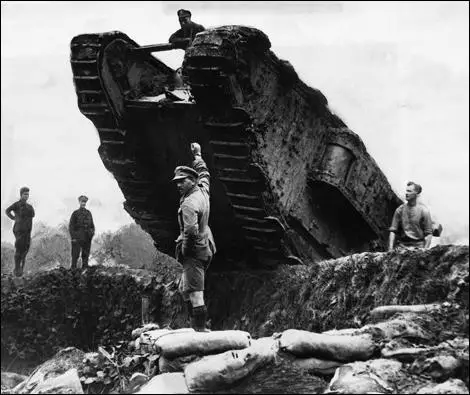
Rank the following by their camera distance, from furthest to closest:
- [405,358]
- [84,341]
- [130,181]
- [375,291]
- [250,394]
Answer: [84,341], [130,181], [375,291], [405,358], [250,394]

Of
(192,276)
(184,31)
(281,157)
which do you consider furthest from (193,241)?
(184,31)

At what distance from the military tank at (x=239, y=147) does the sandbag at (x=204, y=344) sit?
12.9ft

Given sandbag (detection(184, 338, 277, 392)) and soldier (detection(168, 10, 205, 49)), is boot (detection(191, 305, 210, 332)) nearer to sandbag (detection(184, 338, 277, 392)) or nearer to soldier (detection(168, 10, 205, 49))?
sandbag (detection(184, 338, 277, 392))

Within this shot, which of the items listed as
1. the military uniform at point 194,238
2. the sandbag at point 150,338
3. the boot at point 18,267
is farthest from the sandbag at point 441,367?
the boot at point 18,267

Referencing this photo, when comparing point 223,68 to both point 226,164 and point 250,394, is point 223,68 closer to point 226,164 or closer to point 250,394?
point 226,164

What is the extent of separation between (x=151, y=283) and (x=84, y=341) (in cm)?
131

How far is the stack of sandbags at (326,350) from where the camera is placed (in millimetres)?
5379

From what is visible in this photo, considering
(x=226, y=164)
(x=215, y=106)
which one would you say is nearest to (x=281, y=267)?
(x=226, y=164)

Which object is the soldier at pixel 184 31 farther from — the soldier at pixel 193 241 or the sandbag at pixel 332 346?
the sandbag at pixel 332 346

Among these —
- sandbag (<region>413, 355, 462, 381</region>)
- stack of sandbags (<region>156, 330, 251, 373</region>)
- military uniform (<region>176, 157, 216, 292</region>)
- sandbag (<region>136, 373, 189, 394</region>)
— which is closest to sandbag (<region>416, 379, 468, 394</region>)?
sandbag (<region>413, 355, 462, 381</region>)

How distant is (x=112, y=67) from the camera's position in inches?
382

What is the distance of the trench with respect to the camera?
662cm

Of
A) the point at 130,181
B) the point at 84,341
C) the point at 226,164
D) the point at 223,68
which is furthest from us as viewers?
the point at 84,341

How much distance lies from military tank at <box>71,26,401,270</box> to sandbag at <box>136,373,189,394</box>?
438cm
